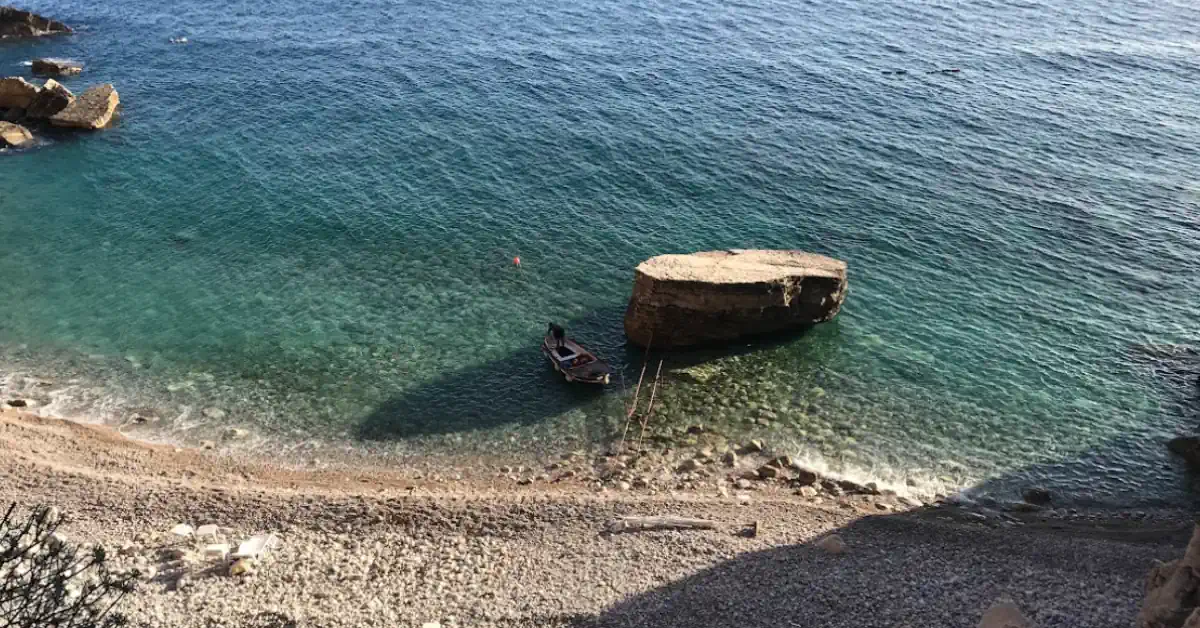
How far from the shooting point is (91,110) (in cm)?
6594

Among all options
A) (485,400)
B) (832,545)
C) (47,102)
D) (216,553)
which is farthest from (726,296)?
(47,102)

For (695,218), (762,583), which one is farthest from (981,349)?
(762,583)

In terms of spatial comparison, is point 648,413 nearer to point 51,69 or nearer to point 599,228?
point 599,228

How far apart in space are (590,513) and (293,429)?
15226mm

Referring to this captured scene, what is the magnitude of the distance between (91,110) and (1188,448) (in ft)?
246

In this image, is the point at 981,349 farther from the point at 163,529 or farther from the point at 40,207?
the point at 40,207

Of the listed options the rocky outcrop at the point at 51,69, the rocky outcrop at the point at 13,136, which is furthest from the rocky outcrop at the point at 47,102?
the rocky outcrop at the point at 51,69

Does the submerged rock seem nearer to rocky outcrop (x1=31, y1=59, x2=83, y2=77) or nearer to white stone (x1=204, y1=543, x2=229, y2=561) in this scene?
white stone (x1=204, y1=543, x2=229, y2=561)

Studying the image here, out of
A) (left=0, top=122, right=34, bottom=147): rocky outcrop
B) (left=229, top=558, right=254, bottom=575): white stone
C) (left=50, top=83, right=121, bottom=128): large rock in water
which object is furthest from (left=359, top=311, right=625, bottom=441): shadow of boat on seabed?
(left=0, top=122, right=34, bottom=147): rocky outcrop

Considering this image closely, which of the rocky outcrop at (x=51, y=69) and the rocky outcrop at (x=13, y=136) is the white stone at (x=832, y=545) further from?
the rocky outcrop at (x=51, y=69)

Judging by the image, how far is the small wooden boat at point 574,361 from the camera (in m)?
40.4

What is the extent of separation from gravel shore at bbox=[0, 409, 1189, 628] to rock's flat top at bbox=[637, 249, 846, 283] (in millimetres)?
11587

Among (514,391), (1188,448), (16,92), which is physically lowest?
(514,391)

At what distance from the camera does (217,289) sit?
47.8 metres
